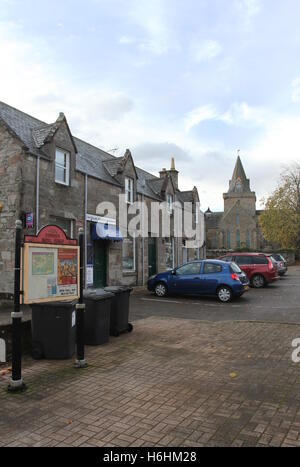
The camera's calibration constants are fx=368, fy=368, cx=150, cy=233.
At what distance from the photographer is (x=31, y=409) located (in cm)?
446

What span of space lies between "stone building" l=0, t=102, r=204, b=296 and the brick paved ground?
7.01 metres

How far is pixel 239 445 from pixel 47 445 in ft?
6.12

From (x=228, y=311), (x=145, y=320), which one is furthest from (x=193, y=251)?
(x=145, y=320)

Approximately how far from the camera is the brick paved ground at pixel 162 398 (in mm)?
3771

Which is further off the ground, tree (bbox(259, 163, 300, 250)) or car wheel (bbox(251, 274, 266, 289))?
tree (bbox(259, 163, 300, 250))

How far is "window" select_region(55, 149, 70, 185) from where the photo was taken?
1411cm

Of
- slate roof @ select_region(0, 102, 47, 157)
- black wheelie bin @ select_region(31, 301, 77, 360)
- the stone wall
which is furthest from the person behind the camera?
slate roof @ select_region(0, 102, 47, 157)

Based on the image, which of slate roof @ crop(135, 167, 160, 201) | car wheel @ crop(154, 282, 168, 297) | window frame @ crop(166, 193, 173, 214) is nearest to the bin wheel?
car wheel @ crop(154, 282, 168, 297)

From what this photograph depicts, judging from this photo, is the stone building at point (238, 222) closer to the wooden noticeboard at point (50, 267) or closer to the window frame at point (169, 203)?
the window frame at point (169, 203)

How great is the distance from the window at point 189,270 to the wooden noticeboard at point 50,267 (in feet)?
30.2

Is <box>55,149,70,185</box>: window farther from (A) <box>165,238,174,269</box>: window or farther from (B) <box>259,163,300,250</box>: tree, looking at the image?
(B) <box>259,163,300,250</box>: tree

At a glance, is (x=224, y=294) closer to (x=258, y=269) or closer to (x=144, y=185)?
(x=258, y=269)

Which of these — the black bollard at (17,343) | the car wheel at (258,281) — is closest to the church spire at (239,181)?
the car wheel at (258,281)

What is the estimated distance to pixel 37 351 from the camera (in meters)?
6.55
